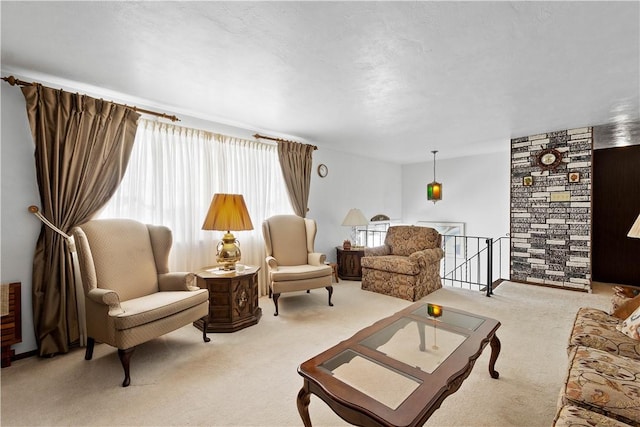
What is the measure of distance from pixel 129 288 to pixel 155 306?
501 mm

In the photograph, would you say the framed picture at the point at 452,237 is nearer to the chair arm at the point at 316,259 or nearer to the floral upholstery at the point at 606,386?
the chair arm at the point at 316,259

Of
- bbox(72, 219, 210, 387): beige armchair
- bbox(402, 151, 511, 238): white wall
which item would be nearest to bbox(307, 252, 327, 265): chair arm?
bbox(72, 219, 210, 387): beige armchair

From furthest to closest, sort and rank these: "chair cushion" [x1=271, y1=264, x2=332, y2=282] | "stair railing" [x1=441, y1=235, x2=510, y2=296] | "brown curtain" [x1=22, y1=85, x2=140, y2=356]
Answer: "stair railing" [x1=441, y1=235, x2=510, y2=296] < "chair cushion" [x1=271, y1=264, x2=332, y2=282] < "brown curtain" [x1=22, y1=85, x2=140, y2=356]

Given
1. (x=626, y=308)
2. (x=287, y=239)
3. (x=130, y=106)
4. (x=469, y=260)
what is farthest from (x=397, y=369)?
(x=469, y=260)

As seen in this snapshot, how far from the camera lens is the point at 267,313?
10.8ft

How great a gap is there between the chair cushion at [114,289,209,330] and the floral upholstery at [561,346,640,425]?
8.08 ft

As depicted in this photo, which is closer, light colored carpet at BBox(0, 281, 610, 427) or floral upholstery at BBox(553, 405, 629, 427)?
floral upholstery at BBox(553, 405, 629, 427)

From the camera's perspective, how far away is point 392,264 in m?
3.90

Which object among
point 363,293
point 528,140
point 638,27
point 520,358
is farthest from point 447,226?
point 638,27

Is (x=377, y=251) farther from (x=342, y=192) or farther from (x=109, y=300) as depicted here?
(x=109, y=300)

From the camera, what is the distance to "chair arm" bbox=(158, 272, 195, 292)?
102 inches

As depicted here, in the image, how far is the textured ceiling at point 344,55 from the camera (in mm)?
1622

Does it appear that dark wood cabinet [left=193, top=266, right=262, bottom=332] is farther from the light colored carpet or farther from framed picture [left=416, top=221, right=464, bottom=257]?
framed picture [left=416, top=221, right=464, bottom=257]

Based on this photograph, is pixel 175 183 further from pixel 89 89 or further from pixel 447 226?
pixel 447 226
